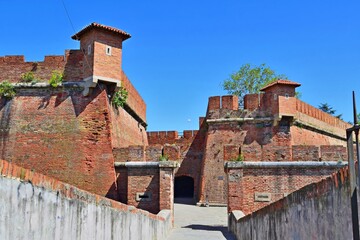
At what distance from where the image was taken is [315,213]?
4.41 metres

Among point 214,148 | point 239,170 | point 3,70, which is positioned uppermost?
point 3,70

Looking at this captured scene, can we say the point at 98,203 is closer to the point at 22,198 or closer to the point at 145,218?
the point at 22,198

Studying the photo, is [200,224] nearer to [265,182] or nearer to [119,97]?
[265,182]

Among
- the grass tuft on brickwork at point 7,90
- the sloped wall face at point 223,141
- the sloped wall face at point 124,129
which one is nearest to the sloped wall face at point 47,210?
the sloped wall face at point 124,129

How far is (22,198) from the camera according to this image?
11.3ft

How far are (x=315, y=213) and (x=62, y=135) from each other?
1431cm

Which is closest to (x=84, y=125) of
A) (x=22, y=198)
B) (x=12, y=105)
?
(x=12, y=105)

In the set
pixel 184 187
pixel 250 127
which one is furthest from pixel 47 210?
pixel 184 187

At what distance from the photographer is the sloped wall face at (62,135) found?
55.1 feet

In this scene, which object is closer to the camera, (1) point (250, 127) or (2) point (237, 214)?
(2) point (237, 214)

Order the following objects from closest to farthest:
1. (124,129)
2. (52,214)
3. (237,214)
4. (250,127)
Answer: (52,214) < (237,214) < (124,129) < (250,127)

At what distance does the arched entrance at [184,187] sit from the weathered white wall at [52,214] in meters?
24.0

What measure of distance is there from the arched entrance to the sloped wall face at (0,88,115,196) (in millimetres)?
14739

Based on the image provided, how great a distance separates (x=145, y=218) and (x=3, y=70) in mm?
11673
